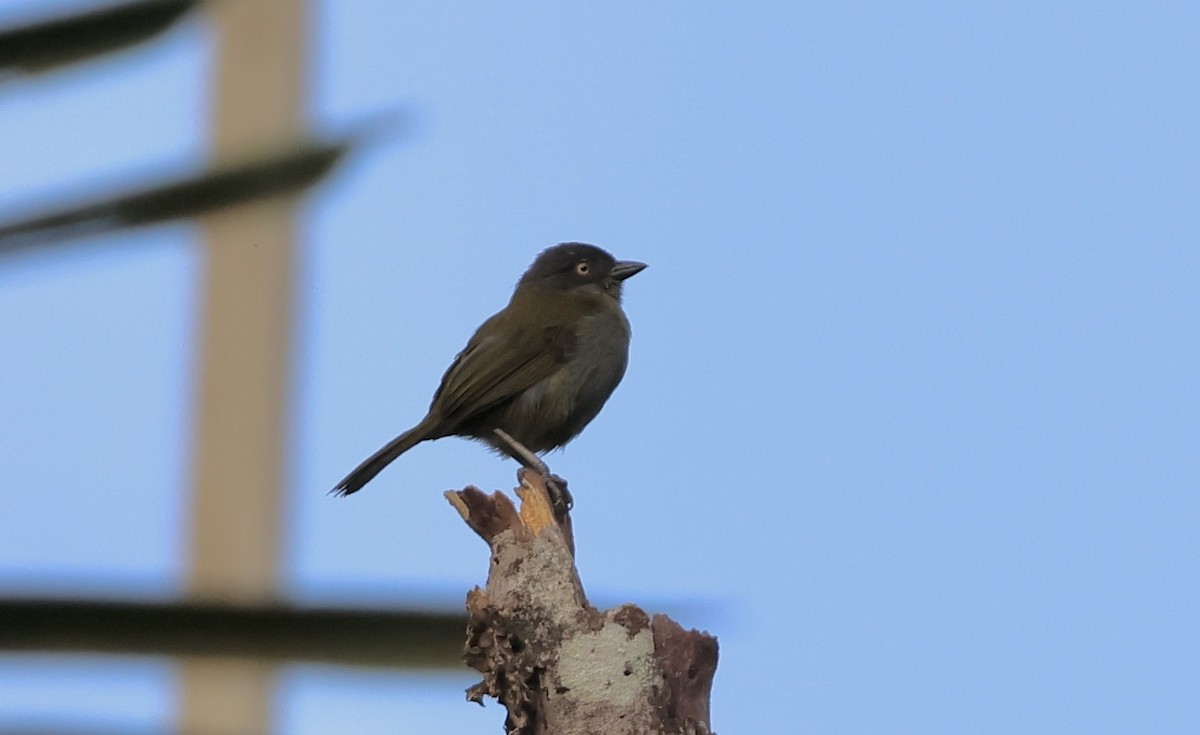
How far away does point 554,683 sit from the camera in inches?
106

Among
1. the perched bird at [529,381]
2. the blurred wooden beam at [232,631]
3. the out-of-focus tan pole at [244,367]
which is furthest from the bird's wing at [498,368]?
the blurred wooden beam at [232,631]

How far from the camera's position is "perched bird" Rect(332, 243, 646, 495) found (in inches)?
218

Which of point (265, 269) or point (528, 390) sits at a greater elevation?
point (265, 269)

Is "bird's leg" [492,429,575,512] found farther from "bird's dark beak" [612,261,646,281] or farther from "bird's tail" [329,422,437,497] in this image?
"bird's dark beak" [612,261,646,281]

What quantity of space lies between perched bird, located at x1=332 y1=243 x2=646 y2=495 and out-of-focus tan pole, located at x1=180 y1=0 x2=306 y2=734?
0.63 metres

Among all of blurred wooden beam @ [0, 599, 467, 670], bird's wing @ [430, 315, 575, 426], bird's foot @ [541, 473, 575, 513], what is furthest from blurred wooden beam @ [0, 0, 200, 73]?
bird's wing @ [430, 315, 575, 426]

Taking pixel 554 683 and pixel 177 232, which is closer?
pixel 177 232

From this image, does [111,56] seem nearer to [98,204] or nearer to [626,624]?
[98,204]

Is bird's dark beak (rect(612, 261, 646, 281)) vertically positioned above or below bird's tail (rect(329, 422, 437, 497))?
above

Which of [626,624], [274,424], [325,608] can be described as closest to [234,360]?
[274,424]

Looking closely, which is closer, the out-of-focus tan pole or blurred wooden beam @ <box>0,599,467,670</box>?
blurred wooden beam @ <box>0,599,467,670</box>

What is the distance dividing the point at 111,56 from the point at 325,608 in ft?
2.22

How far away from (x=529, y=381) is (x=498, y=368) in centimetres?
12

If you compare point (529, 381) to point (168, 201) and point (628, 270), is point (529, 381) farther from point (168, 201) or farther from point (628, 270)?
point (168, 201)
